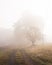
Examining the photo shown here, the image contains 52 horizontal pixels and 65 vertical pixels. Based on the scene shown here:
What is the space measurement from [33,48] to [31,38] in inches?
18.4

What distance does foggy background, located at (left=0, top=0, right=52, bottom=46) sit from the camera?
661 cm

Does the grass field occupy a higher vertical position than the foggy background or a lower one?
lower

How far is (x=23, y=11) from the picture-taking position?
6727 mm

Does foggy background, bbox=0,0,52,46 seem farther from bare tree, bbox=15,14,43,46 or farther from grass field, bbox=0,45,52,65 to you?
grass field, bbox=0,45,52,65

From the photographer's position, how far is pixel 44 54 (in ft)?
20.7

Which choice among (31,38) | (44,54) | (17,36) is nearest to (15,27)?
(17,36)

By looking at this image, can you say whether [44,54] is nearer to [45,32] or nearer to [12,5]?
[45,32]

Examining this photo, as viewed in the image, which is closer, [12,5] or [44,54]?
[44,54]

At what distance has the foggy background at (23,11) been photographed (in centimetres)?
661

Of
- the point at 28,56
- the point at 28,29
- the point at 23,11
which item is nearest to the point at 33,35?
the point at 28,29

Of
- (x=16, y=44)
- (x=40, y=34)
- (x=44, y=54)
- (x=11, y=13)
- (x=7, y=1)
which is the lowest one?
(x=44, y=54)

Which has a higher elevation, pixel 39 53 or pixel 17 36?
pixel 17 36

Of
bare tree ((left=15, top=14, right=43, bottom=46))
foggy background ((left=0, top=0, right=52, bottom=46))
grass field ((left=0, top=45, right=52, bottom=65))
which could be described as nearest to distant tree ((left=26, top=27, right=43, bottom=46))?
bare tree ((left=15, top=14, right=43, bottom=46))

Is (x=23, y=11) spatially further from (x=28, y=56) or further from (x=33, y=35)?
(x=28, y=56)
